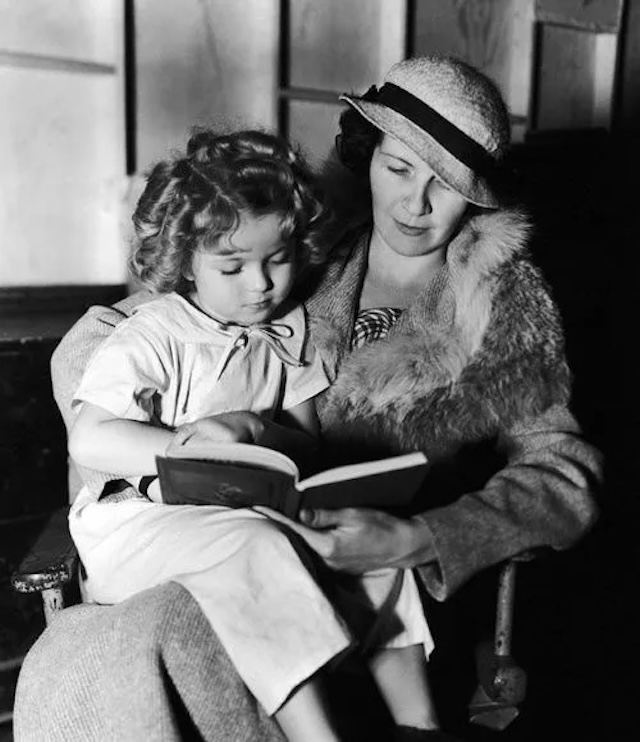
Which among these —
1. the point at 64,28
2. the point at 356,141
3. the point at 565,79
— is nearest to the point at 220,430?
the point at 356,141

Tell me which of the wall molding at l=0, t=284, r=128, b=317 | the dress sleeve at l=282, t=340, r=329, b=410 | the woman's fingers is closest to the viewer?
the woman's fingers

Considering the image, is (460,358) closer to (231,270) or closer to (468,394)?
(468,394)

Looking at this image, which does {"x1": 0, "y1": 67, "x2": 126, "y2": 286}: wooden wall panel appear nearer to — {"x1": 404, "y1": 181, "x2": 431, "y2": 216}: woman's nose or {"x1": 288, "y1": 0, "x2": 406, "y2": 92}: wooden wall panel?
{"x1": 288, "y1": 0, "x2": 406, "y2": 92}: wooden wall panel

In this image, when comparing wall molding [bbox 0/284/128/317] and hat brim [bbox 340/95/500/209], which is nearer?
hat brim [bbox 340/95/500/209]

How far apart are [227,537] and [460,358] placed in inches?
30.8

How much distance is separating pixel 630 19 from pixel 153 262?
3.79m

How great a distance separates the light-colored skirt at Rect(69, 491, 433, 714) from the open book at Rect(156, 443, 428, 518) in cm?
5

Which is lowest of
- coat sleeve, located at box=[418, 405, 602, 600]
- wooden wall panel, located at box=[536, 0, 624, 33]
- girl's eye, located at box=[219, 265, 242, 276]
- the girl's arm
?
coat sleeve, located at box=[418, 405, 602, 600]

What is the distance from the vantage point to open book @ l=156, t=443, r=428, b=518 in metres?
1.68

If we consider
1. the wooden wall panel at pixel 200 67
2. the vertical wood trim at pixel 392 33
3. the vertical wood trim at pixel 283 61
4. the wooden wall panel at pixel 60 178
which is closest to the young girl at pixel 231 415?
the wooden wall panel at pixel 60 178

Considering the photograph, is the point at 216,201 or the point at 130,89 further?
the point at 130,89

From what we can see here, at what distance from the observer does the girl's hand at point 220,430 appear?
186 cm

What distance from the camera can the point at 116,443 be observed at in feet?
6.31

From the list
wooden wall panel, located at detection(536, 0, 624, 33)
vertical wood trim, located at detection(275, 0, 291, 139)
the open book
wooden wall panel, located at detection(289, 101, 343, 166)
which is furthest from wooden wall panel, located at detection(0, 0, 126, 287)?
wooden wall panel, located at detection(536, 0, 624, 33)
